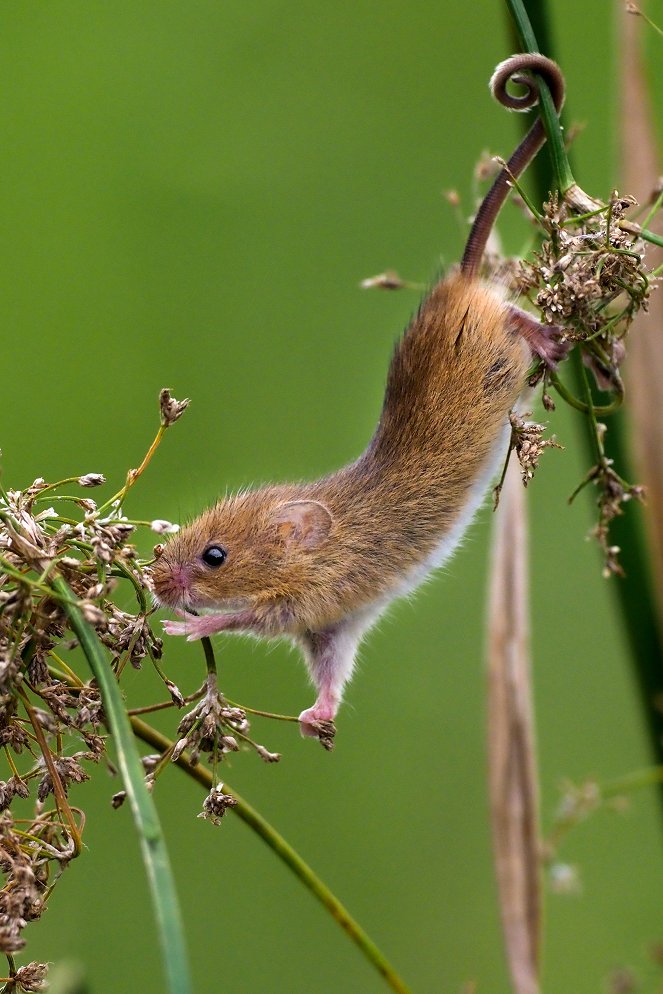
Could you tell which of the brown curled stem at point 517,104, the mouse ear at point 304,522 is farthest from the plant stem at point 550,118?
the mouse ear at point 304,522

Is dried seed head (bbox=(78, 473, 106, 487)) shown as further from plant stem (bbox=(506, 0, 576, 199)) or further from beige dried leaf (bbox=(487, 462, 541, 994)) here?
beige dried leaf (bbox=(487, 462, 541, 994))

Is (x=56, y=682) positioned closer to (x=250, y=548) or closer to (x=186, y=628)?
(x=186, y=628)

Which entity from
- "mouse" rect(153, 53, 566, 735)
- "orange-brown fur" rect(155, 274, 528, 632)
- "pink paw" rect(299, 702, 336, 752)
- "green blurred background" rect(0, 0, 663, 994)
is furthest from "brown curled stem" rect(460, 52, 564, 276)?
"green blurred background" rect(0, 0, 663, 994)

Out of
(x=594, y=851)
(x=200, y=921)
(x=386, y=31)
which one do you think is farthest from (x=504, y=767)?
(x=386, y=31)

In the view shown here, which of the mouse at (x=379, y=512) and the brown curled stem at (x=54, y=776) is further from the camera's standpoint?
the mouse at (x=379, y=512)

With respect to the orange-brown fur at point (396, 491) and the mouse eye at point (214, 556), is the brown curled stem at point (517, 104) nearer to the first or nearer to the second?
the orange-brown fur at point (396, 491)

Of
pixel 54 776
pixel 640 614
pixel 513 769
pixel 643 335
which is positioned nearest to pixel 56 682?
pixel 54 776
